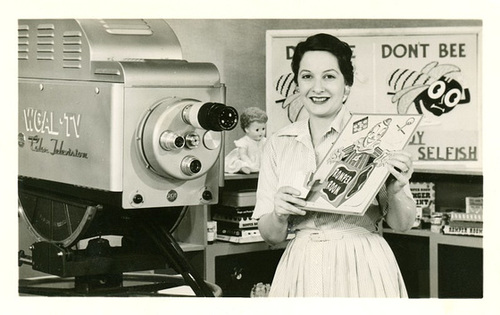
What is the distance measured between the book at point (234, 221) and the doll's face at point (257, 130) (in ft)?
0.90

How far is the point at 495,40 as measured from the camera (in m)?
1.95

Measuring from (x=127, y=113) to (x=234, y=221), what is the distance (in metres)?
1.01

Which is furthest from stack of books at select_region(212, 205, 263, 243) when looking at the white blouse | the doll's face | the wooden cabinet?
the white blouse

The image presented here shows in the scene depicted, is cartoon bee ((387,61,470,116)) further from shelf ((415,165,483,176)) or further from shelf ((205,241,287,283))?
shelf ((205,241,287,283))

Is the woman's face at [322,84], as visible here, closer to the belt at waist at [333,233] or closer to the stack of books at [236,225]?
the belt at waist at [333,233]

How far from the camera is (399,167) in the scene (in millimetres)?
1790

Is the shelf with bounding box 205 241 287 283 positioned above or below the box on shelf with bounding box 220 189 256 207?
below

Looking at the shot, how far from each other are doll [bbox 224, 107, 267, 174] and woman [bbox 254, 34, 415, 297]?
1.66 feet

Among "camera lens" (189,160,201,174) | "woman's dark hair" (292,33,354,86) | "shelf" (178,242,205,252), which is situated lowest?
"shelf" (178,242,205,252)

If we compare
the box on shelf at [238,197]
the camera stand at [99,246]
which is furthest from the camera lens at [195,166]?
the box on shelf at [238,197]

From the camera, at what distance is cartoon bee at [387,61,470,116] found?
2352mm

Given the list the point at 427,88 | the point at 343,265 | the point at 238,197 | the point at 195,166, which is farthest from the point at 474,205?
the point at 195,166
